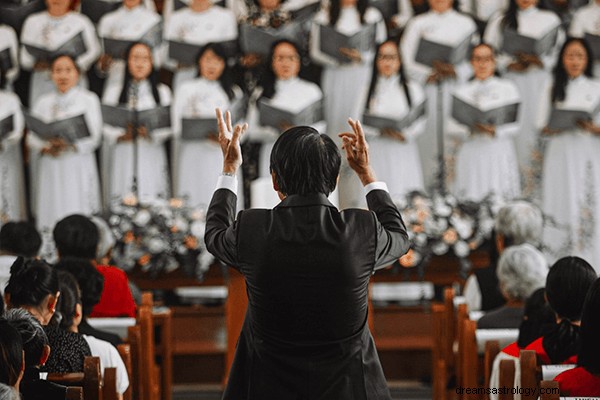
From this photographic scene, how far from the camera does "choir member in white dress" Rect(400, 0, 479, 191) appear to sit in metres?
9.39

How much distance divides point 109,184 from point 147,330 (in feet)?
16.7

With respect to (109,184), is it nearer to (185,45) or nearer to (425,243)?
(185,45)

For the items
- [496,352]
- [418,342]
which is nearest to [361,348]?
[496,352]

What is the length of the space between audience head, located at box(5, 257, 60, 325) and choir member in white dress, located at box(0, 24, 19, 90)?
601 centimetres

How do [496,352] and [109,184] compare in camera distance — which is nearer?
[496,352]

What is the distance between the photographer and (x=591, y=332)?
312cm

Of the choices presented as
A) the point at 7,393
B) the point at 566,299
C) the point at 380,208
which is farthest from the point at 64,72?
the point at 7,393

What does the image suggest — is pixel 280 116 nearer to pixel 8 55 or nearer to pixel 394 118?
pixel 394 118

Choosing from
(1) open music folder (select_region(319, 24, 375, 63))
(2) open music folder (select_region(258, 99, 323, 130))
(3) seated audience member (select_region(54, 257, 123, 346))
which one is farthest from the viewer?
(1) open music folder (select_region(319, 24, 375, 63))

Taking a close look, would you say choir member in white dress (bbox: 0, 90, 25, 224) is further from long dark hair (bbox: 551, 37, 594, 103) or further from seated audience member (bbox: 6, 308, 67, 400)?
seated audience member (bbox: 6, 308, 67, 400)

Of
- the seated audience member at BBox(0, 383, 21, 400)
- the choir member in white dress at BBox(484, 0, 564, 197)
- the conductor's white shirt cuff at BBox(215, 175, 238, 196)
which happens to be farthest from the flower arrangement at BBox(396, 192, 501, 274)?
the seated audience member at BBox(0, 383, 21, 400)

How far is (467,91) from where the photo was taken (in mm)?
9281

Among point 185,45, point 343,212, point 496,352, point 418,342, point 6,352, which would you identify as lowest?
point 418,342

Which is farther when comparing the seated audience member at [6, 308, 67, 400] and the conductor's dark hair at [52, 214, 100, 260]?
the conductor's dark hair at [52, 214, 100, 260]
